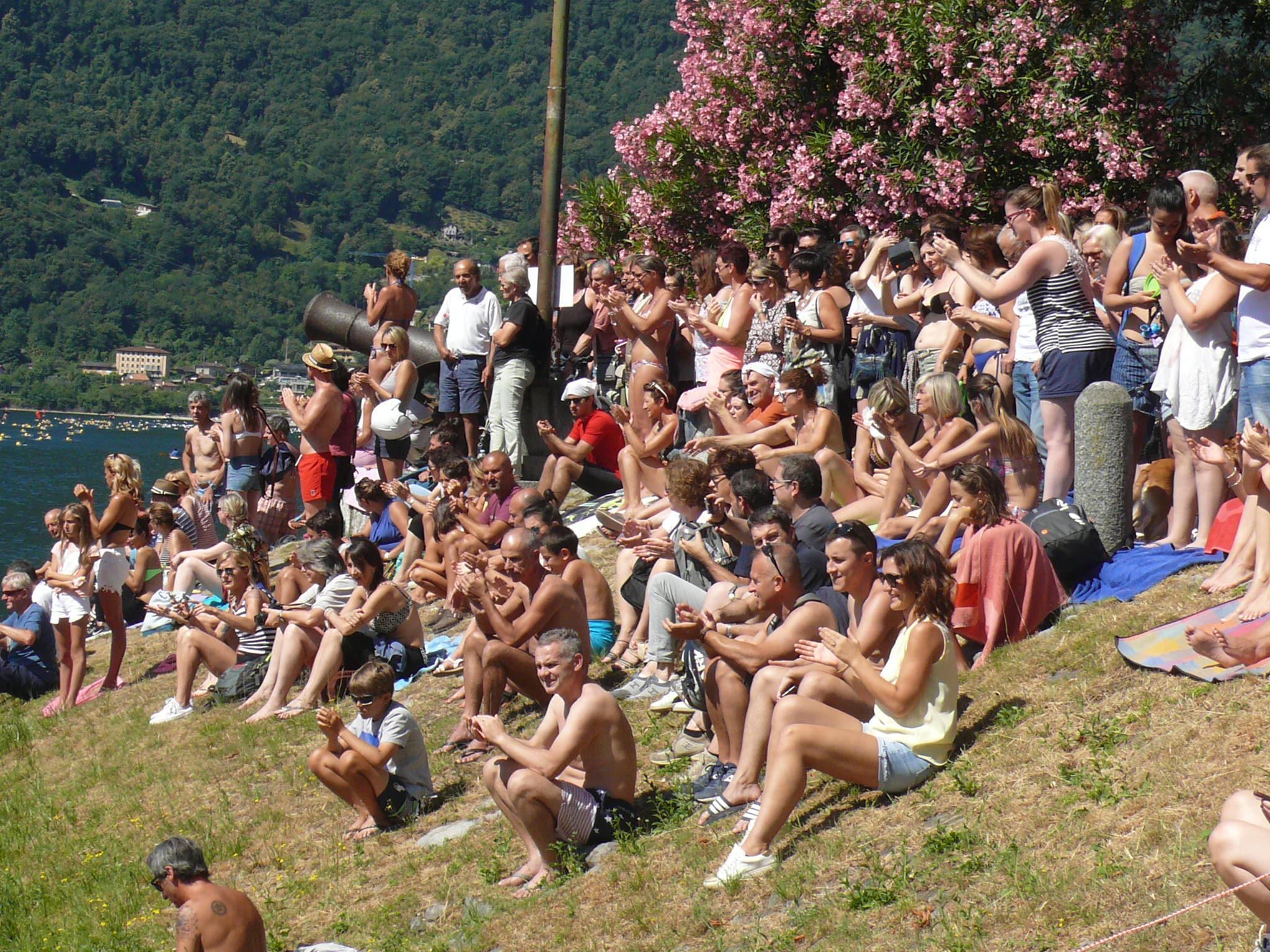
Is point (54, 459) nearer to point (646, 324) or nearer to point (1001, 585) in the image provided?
point (646, 324)

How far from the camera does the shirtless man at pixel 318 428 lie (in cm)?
1287

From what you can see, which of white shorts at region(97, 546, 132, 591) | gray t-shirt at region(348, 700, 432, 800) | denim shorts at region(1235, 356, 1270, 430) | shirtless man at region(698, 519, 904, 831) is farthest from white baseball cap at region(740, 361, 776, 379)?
white shorts at region(97, 546, 132, 591)

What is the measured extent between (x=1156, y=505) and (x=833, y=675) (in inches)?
124

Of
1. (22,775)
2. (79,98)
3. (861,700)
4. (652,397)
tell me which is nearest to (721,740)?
(861,700)

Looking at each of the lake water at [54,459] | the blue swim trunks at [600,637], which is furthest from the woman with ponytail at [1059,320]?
the lake water at [54,459]

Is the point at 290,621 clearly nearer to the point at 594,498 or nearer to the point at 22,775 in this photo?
the point at 22,775

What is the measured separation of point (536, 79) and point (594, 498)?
11717 cm

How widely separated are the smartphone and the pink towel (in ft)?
11.9

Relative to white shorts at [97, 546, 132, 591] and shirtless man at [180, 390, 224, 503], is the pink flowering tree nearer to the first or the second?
shirtless man at [180, 390, 224, 503]

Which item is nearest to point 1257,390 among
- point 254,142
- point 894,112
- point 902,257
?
point 902,257

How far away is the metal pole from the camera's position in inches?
546

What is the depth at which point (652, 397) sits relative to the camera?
10766 mm

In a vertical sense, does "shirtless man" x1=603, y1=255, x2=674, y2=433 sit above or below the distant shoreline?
above

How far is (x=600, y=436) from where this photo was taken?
11805mm
